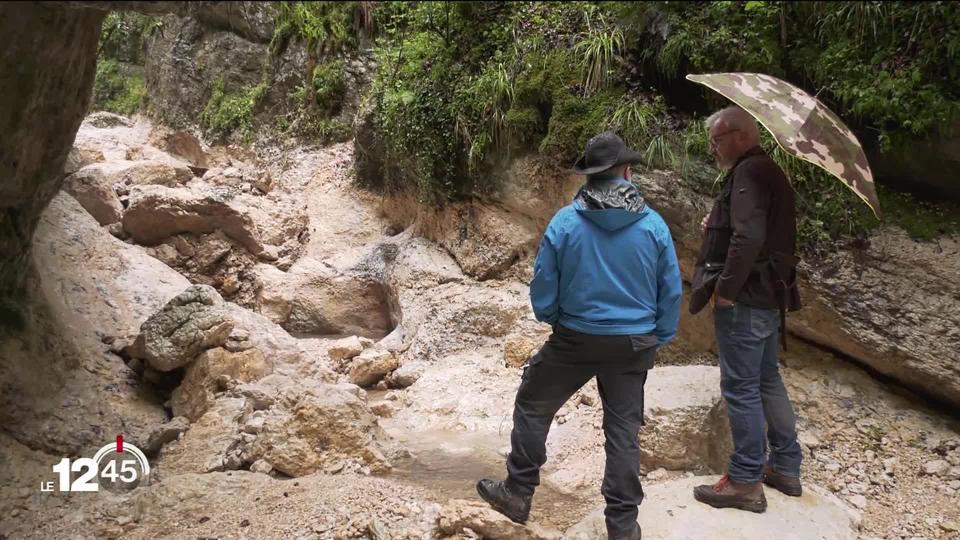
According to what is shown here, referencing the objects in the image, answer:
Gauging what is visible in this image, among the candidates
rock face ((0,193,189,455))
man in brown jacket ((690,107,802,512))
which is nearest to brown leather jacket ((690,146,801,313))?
man in brown jacket ((690,107,802,512))

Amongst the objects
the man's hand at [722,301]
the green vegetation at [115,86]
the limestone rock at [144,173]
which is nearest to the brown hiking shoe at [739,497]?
the man's hand at [722,301]

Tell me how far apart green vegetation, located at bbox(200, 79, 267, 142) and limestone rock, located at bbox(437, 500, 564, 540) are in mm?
10000

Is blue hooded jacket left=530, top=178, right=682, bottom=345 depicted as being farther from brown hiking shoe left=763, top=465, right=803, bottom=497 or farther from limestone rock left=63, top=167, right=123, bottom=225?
limestone rock left=63, top=167, right=123, bottom=225

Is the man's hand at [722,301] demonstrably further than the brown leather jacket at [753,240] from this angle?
Yes

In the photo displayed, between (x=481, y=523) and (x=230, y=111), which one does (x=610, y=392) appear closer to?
(x=481, y=523)

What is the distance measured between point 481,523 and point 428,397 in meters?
2.92

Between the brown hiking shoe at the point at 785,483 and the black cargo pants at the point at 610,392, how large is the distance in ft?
3.51

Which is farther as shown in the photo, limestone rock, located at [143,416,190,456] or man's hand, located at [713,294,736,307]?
limestone rock, located at [143,416,190,456]

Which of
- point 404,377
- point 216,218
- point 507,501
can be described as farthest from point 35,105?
point 216,218

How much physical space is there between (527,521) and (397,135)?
223 inches

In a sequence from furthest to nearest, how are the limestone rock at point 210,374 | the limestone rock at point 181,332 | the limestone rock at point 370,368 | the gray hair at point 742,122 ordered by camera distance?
the limestone rock at point 370,368 < the limestone rock at point 181,332 < the limestone rock at point 210,374 < the gray hair at point 742,122

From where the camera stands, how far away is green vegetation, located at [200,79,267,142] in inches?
471

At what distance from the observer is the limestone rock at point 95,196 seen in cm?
842

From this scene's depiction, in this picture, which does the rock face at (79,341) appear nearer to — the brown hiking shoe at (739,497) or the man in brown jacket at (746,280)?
the brown hiking shoe at (739,497)
